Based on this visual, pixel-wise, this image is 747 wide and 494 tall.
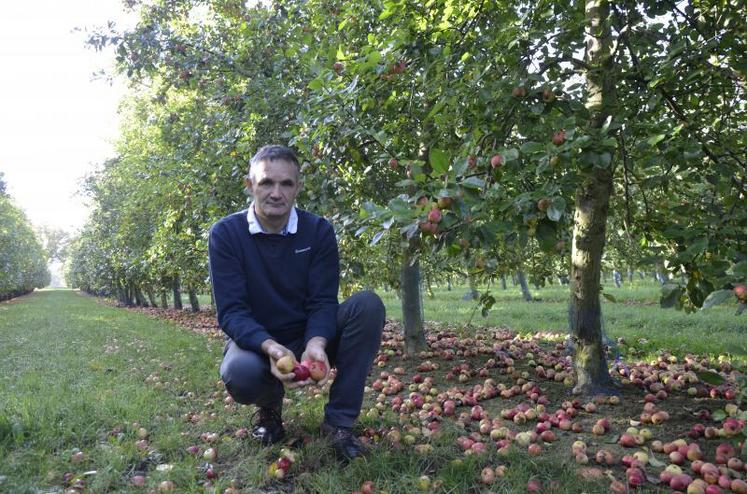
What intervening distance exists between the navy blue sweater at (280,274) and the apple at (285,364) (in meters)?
0.39

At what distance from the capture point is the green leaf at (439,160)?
2.29 meters

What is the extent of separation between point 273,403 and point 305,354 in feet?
1.93

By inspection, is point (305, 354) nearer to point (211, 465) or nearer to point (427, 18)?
point (211, 465)

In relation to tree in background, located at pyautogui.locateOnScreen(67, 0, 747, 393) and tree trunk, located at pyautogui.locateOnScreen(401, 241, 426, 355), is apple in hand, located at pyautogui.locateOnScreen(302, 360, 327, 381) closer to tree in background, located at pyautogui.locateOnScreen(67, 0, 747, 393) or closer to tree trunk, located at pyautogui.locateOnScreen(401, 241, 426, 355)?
tree in background, located at pyautogui.locateOnScreen(67, 0, 747, 393)

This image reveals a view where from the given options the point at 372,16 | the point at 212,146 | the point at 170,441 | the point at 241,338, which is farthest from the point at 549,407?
the point at 212,146

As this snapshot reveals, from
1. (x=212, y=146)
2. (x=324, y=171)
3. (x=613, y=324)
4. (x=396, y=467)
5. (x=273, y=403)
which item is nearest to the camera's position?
(x=396, y=467)

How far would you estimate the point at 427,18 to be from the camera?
3707 mm

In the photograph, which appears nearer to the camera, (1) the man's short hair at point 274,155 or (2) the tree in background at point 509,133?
(2) the tree in background at point 509,133

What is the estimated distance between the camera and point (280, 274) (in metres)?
3.11

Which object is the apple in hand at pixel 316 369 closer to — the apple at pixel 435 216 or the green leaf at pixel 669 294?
the apple at pixel 435 216

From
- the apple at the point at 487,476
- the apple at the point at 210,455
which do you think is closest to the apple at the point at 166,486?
the apple at the point at 210,455

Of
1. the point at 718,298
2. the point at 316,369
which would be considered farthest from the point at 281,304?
the point at 718,298

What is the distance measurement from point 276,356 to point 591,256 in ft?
8.25

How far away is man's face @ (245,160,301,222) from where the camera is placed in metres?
2.97
